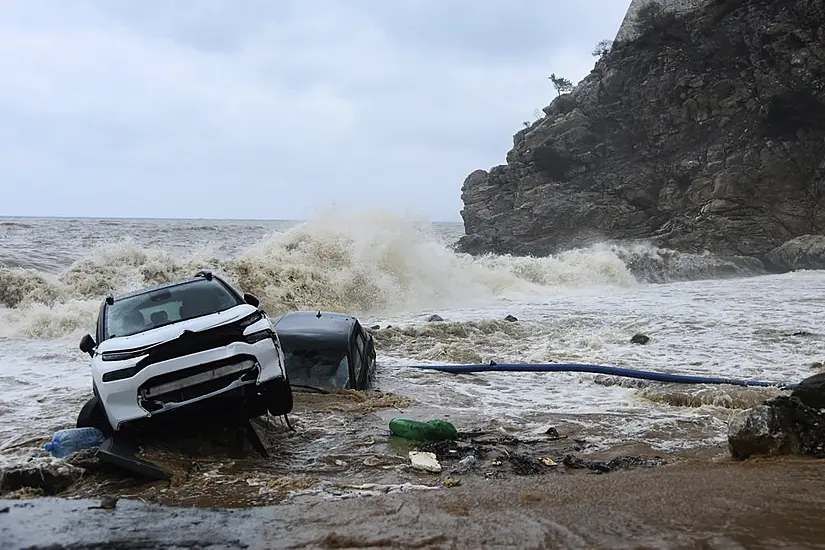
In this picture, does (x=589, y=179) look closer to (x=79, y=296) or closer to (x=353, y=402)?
(x=79, y=296)

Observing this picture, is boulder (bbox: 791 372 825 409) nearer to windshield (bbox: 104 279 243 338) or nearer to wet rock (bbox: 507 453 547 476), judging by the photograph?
wet rock (bbox: 507 453 547 476)

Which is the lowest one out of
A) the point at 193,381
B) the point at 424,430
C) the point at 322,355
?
the point at 424,430

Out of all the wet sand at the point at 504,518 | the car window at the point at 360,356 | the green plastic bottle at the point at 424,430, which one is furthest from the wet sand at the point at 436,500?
the car window at the point at 360,356

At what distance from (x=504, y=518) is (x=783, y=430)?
2.56 meters

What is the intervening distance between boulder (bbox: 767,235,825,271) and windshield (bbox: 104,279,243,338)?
29.8 m

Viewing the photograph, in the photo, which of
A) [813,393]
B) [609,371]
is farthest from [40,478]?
[609,371]

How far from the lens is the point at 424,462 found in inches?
212

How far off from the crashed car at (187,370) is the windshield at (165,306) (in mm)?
36

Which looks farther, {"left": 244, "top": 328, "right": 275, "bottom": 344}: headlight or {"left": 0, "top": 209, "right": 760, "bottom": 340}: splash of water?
{"left": 0, "top": 209, "right": 760, "bottom": 340}: splash of water

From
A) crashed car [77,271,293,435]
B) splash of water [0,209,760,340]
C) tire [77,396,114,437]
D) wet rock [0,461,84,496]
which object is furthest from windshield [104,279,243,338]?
splash of water [0,209,760,340]

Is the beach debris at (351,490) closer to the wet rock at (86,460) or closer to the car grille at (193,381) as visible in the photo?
the car grille at (193,381)

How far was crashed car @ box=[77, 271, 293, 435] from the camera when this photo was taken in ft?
17.5

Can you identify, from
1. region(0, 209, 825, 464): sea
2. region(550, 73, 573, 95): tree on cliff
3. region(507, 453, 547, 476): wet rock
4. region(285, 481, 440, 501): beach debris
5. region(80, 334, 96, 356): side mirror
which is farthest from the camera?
region(550, 73, 573, 95): tree on cliff

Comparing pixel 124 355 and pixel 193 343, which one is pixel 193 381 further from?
pixel 124 355
